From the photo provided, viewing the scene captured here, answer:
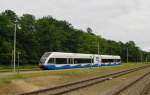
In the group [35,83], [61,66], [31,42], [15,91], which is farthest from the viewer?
[31,42]

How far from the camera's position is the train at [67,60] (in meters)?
A: 56.6

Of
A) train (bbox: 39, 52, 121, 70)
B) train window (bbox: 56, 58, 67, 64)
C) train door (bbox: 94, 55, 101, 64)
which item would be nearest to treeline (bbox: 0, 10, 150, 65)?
train door (bbox: 94, 55, 101, 64)

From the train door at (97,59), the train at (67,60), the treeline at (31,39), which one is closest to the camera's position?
the train at (67,60)

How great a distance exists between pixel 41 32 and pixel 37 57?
9.98 m

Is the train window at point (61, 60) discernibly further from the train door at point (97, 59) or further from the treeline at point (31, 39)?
the treeline at point (31, 39)

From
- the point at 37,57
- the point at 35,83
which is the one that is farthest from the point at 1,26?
the point at 35,83

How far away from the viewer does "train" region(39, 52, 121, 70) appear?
5656cm

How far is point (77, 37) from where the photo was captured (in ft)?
393

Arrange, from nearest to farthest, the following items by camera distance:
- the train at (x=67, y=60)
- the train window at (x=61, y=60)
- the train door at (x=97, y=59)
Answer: the train at (x=67, y=60) → the train window at (x=61, y=60) → the train door at (x=97, y=59)

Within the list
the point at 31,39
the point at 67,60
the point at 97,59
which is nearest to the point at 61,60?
the point at 67,60

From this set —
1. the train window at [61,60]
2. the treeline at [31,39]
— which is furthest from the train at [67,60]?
the treeline at [31,39]

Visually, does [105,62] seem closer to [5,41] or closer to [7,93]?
[5,41]

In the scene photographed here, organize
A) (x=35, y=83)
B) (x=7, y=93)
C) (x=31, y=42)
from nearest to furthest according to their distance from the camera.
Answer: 1. (x=7, y=93)
2. (x=35, y=83)
3. (x=31, y=42)

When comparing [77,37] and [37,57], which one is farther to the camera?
[77,37]
